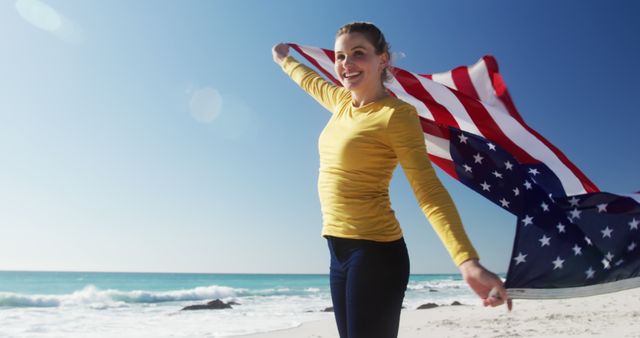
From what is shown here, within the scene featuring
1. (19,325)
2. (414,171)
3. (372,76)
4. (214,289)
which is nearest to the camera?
(414,171)

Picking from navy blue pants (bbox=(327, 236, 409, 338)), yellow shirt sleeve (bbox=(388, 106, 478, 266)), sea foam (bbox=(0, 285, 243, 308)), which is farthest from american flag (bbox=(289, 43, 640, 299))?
sea foam (bbox=(0, 285, 243, 308))

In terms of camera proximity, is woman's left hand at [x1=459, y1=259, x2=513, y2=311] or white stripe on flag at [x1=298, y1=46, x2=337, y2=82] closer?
woman's left hand at [x1=459, y1=259, x2=513, y2=311]

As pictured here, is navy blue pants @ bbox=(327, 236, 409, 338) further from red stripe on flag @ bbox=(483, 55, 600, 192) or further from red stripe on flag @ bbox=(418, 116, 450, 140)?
red stripe on flag @ bbox=(483, 55, 600, 192)

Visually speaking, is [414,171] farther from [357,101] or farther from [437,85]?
[437,85]

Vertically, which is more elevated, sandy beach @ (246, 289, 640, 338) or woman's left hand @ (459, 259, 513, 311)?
woman's left hand @ (459, 259, 513, 311)

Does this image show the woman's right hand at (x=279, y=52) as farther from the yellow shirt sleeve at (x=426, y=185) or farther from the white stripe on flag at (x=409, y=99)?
the yellow shirt sleeve at (x=426, y=185)

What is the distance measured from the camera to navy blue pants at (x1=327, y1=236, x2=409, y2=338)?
174 cm

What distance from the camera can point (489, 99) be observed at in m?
3.93

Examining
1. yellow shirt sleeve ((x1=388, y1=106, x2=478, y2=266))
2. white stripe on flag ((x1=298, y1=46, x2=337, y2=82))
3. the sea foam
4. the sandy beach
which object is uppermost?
white stripe on flag ((x1=298, y1=46, x2=337, y2=82))

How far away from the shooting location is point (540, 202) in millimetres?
3316

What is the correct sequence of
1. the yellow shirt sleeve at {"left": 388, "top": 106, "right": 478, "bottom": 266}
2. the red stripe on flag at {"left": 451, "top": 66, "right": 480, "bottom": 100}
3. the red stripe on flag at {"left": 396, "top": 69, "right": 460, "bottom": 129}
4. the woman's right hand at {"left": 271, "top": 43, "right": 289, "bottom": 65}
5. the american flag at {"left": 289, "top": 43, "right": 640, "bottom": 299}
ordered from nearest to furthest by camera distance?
the yellow shirt sleeve at {"left": 388, "top": 106, "right": 478, "bottom": 266}, the woman's right hand at {"left": 271, "top": 43, "right": 289, "bottom": 65}, the american flag at {"left": 289, "top": 43, "right": 640, "bottom": 299}, the red stripe on flag at {"left": 396, "top": 69, "right": 460, "bottom": 129}, the red stripe on flag at {"left": 451, "top": 66, "right": 480, "bottom": 100}

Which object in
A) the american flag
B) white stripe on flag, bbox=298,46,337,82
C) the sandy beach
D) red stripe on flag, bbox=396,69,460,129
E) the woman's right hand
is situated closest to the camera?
the woman's right hand

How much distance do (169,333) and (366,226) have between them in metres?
9.42

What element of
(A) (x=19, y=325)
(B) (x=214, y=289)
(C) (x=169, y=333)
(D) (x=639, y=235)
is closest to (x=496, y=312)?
(C) (x=169, y=333)
